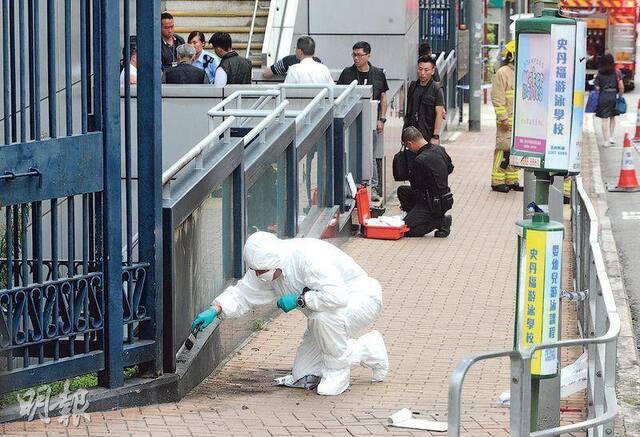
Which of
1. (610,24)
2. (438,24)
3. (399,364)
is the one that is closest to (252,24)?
(438,24)

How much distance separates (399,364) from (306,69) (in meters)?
6.33

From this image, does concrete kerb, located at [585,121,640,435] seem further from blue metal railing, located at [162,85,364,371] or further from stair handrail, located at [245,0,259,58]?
stair handrail, located at [245,0,259,58]

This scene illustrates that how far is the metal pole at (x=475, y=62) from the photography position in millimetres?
26172

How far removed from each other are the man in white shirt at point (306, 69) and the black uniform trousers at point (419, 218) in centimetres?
160

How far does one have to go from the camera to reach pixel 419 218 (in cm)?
1445

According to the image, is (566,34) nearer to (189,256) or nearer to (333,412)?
(333,412)

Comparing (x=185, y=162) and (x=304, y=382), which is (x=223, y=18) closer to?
(x=185, y=162)

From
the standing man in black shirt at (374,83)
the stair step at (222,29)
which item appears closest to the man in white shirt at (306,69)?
the standing man in black shirt at (374,83)

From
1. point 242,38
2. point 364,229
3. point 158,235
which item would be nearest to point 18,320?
point 158,235

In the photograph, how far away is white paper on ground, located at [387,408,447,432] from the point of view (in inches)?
285

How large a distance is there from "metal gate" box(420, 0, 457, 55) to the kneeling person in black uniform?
12070 millimetres

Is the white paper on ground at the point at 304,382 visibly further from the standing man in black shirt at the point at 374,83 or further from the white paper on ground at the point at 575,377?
the standing man in black shirt at the point at 374,83

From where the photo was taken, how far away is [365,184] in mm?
15297

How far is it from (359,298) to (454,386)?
3263 millimetres
